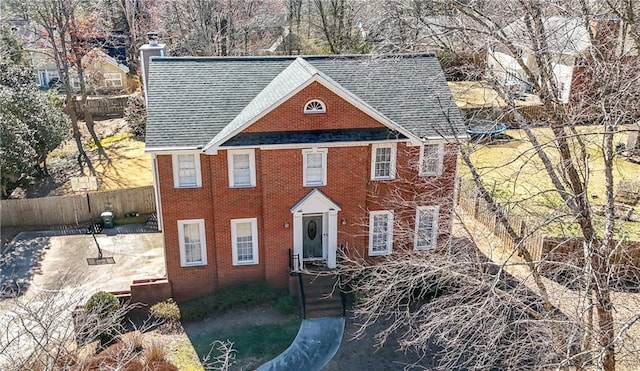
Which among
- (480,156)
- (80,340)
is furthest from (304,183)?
(480,156)

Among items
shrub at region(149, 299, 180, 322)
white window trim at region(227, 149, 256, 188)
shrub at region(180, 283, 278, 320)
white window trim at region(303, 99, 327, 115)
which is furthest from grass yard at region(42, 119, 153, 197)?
white window trim at region(303, 99, 327, 115)

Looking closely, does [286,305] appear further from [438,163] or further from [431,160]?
[438,163]

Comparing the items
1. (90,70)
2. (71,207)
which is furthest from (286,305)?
(90,70)

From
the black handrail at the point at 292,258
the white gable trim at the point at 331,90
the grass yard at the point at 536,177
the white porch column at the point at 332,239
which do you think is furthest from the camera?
the grass yard at the point at 536,177

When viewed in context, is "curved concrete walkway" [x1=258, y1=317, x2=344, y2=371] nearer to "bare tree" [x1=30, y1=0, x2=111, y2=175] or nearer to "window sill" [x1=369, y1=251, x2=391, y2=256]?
"window sill" [x1=369, y1=251, x2=391, y2=256]

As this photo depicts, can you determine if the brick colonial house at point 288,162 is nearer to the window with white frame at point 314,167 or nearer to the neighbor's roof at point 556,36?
the window with white frame at point 314,167

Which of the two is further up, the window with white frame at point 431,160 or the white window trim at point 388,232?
the window with white frame at point 431,160

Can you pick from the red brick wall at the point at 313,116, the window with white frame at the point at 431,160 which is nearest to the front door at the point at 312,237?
the red brick wall at the point at 313,116
